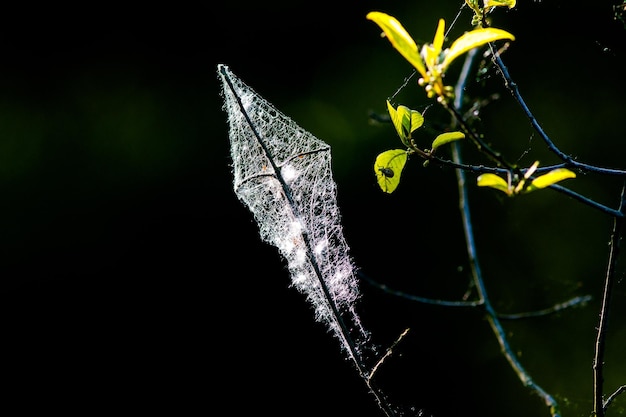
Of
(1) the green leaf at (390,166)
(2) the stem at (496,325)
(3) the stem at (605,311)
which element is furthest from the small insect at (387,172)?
(3) the stem at (605,311)

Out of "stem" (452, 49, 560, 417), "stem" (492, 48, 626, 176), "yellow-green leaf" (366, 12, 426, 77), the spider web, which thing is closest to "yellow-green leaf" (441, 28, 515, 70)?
"yellow-green leaf" (366, 12, 426, 77)

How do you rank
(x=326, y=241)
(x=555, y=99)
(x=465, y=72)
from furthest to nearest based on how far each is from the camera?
(x=555, y=99) < (x=465, y=72) < (x=326, y=241)

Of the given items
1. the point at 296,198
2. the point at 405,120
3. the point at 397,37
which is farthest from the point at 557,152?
the point at 296,198

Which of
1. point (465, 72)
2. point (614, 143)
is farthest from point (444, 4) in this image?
point (465, 72)

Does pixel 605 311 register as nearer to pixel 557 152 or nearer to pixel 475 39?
pixel 557 152

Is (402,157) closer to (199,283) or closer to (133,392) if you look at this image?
(199,283)

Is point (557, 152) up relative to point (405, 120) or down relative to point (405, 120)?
down
